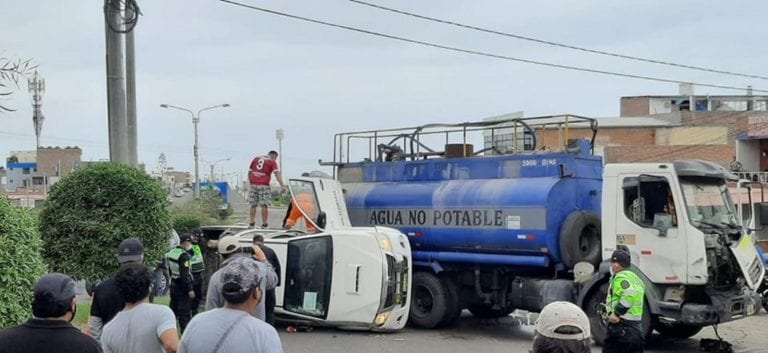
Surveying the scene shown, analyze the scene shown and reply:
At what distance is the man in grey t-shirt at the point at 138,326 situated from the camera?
4.55 metres

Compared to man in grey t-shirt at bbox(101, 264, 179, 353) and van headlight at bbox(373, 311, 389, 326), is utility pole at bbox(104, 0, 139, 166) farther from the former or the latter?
man in grey t-shirt at bbox(101, 264, 179, 353)

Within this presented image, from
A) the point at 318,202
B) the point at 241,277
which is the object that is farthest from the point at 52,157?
the point at 241,277

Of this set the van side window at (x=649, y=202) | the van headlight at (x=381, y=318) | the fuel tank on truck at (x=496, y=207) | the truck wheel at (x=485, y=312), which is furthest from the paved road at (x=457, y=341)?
the van side window at (x=649, y=202)

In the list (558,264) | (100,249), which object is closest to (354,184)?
(558,264)

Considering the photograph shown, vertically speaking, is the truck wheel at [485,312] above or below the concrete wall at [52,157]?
below

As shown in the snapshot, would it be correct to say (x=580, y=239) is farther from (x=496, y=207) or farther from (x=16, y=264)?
(x=16, y=264)

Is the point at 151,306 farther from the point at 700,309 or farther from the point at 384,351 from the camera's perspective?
the point at 700,309

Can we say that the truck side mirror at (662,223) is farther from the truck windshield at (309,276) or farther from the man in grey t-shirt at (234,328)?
the man in grey t-shirt at (234,328)

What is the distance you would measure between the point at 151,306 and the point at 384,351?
6943 millimetres

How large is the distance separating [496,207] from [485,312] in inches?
126

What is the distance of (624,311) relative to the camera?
8.17m

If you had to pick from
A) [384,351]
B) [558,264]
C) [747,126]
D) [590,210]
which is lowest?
[384,351]

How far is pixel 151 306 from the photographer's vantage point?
15.3 feet

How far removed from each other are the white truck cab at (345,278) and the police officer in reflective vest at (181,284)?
1030mm
